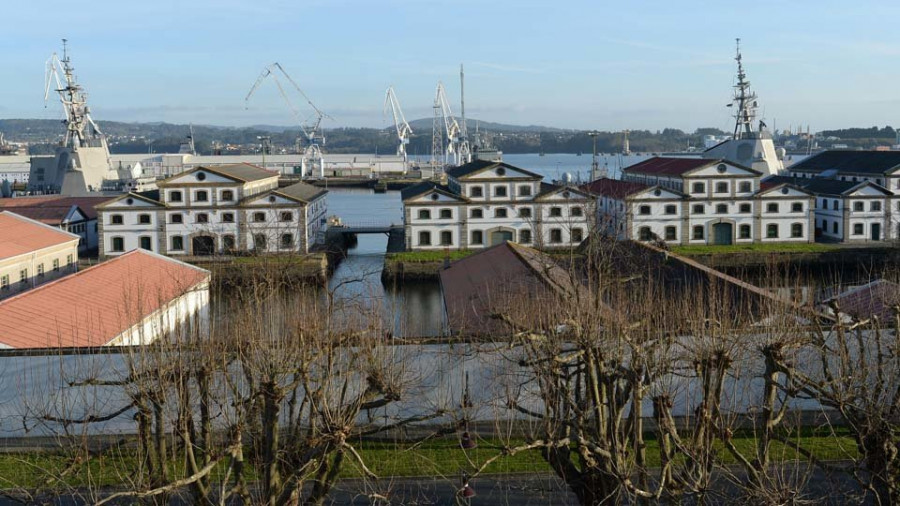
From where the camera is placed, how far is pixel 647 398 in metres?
5.00

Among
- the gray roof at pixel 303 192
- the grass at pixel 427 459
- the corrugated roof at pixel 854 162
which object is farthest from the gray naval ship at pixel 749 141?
the grass at pixel 427 459

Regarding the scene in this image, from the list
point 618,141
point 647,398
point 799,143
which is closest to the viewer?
point 647,398

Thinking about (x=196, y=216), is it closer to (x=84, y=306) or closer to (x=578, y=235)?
(x=578, y=235)

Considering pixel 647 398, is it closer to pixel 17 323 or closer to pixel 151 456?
pixel 151 456

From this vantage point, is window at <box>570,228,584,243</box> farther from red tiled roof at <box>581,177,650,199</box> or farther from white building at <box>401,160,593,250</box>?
red tiled roof at <box>581,177,650,199</box>

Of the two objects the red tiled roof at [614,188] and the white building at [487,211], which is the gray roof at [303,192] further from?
the red tiled roof at [614,188]

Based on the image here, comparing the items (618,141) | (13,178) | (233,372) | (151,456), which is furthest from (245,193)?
(618,141)

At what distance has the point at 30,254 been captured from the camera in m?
11.1

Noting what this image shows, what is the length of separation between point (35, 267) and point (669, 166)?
1055cm

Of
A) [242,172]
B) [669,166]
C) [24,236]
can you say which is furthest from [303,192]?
[669,166]

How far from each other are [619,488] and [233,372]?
1.86m

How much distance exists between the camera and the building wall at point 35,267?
33.8ft

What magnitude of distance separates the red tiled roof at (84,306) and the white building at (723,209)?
7.85 meters

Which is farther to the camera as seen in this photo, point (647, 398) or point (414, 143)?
point (414, 143)
